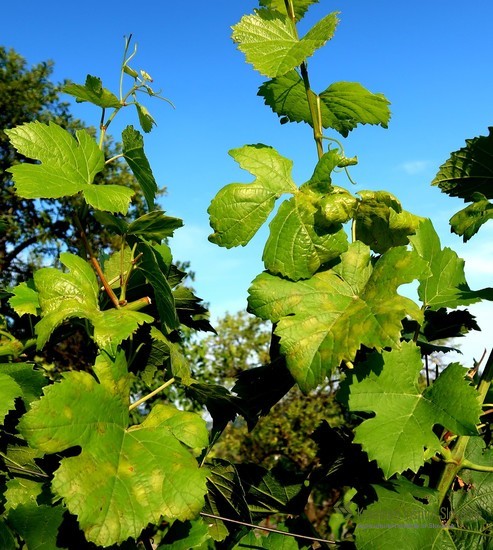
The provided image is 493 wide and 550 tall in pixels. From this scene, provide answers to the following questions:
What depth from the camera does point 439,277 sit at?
1298 millimetres

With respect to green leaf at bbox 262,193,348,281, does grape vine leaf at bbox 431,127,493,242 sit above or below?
above

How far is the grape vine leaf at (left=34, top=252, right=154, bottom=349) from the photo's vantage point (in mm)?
1095

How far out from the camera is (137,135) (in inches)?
50.7

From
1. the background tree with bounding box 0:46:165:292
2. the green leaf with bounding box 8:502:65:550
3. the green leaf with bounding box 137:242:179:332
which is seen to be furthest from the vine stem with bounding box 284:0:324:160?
the background tree with bounding box 0:46:165:292

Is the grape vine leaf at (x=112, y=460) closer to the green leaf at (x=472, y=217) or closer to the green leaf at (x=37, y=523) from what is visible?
the green leaf at (x=37, y=523)

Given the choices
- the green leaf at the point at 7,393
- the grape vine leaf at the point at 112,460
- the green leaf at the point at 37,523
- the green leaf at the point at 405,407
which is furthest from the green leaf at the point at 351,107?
the green leaf at the point at 37,523

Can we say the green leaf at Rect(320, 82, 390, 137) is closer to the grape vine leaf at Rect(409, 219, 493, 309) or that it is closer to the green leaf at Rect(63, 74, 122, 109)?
the grape vine leaf at Rect(409, 219, 493, 309)

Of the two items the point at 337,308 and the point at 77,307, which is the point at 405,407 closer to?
the point at 337,308

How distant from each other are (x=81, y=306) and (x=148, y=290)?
0.81 ft

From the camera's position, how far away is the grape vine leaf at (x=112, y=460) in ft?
3.26

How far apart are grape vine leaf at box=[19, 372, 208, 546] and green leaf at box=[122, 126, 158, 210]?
0.40 metres

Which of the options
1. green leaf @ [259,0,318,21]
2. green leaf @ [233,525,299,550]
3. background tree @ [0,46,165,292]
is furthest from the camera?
background tree @ [0,46,165,292]

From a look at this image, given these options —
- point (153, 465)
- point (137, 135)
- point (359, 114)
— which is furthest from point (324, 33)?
point (153, 465)

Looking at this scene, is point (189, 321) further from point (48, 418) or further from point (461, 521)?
point (461, 521)
